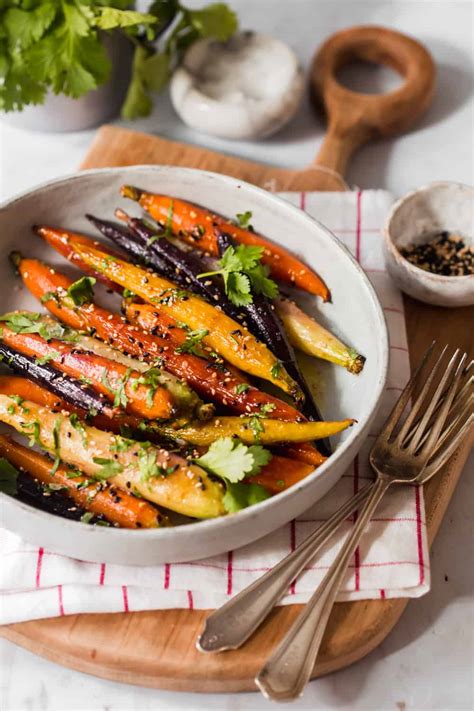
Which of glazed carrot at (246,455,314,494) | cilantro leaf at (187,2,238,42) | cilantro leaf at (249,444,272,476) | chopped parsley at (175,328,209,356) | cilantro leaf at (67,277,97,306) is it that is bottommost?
glazed carrot at (246,455,314,494)

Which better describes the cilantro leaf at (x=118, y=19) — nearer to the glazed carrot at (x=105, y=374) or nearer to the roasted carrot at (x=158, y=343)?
the roasted carrot at (x=158, y=343)

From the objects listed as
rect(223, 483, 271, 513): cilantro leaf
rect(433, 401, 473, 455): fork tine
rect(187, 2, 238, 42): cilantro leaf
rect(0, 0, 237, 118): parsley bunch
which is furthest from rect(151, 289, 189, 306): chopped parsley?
rect(187, 2, 238, 42): cilantro leaf

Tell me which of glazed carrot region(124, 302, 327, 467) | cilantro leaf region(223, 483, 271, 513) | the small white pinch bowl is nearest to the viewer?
A: cilantro leaf region(223, 483, 271, 513)

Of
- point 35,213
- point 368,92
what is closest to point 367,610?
point 35,213

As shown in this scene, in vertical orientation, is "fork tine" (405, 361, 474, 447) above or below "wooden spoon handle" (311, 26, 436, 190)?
below

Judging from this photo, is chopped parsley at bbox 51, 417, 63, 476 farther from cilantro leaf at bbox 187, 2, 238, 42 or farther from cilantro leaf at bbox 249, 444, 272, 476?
cilantro leaf at bbox 187, 2, 238, 42

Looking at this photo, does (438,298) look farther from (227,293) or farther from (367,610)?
(367,610)

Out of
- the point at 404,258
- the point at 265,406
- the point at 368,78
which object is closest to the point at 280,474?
the point at 265,406

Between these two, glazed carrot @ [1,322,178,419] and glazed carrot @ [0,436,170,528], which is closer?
glazed carrot @ [0,436,170,528]
